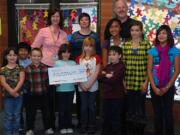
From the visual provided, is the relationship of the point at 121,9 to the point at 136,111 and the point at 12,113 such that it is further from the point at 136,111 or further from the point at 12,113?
the point at 12,113

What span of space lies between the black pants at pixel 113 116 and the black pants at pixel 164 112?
0.55m

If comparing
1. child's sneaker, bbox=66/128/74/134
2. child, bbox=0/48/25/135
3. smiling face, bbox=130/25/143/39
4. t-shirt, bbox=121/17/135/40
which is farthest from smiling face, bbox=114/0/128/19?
child's sneaker, bbox=66/128/74/134

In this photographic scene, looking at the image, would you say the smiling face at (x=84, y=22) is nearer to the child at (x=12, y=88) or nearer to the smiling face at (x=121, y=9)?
the smiling face at (x=121, y=9)

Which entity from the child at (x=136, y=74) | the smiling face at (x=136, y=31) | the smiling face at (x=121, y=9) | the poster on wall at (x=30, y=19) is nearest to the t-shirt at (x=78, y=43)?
the smiling face at (x=121, y=9)

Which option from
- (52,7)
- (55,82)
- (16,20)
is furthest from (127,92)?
(16,20)

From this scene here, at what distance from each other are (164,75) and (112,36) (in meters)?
1.04

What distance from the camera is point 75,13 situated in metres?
7.95

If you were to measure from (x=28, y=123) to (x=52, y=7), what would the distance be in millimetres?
2371

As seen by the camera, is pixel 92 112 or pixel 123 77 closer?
pixel 123 77

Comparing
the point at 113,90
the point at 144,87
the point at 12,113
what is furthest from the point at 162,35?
the point at 12,113

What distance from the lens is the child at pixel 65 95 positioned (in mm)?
6672

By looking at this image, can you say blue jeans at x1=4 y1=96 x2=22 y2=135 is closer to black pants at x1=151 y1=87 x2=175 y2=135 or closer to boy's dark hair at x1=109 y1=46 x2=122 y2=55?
boy's dark hair at x1=109 y1=46 x2=122 y2=55

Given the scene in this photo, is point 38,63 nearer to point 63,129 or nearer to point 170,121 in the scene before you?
point 63,129

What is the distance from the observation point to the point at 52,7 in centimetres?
799
